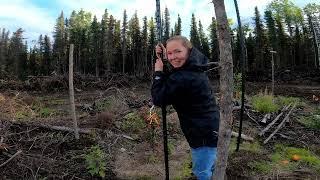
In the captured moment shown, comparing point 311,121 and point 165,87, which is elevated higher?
point 165,87

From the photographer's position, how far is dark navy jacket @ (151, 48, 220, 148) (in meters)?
4.30

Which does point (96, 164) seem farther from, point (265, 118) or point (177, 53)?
point (265, 118)

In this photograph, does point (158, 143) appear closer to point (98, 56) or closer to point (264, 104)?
point (264, 104)

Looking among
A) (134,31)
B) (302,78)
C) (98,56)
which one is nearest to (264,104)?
(302,78)

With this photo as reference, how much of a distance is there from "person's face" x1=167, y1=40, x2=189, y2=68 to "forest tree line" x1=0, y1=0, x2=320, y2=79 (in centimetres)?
5187

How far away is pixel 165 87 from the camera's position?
14.1ft

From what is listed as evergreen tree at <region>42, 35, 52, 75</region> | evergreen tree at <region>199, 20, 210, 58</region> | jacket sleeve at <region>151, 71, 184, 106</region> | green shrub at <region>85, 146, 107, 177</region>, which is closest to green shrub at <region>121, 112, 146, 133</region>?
green shrub at <region>85, 146, 107, 177</region>

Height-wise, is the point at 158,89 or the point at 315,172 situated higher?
the point at 158,89

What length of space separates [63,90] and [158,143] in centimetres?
1240

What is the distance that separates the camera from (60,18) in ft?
293

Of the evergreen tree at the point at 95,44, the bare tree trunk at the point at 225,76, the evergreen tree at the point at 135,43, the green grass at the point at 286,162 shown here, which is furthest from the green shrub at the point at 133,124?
the evergreen tree at the point at 135,43

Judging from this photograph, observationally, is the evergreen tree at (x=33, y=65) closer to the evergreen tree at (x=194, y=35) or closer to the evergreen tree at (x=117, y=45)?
the evergreen tree at (x=117, y=45)

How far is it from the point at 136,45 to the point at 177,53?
6663 centimetres

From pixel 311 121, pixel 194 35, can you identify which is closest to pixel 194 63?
pixel 311 121
